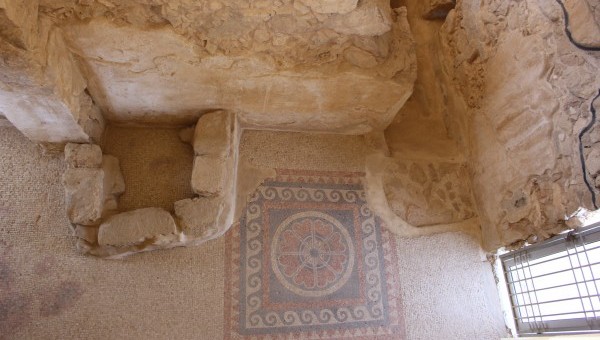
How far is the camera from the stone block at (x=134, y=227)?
7.06 feet

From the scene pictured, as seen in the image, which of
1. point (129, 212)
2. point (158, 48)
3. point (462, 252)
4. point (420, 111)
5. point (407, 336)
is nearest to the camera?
point (158, 48)

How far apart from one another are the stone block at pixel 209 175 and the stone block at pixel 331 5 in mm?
907

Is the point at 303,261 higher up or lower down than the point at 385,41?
lower down

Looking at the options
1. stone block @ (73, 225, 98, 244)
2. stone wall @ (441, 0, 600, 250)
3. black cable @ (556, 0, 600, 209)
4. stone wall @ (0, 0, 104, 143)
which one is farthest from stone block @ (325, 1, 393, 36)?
stone block @ (73, 225, 98, 244)

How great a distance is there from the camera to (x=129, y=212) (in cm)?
223

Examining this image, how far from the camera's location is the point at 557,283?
2268 mm

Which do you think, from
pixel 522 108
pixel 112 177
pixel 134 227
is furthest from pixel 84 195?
pixel 522 108

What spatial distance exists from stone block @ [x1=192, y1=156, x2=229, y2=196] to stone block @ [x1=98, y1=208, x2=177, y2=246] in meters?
0.22

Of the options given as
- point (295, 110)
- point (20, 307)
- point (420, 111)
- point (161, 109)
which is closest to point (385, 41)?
point (295, 110)

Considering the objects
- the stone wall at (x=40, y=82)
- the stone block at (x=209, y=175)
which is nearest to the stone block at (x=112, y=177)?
the stone wall at (x=40, y=82)

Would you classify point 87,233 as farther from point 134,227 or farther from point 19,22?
point 19,22

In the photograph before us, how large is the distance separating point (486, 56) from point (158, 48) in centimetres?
178

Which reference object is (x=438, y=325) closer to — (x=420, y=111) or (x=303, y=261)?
(x=303, y=261)

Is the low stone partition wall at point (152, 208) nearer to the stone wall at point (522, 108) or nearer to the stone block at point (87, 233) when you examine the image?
the stone block at point (87, 233)
